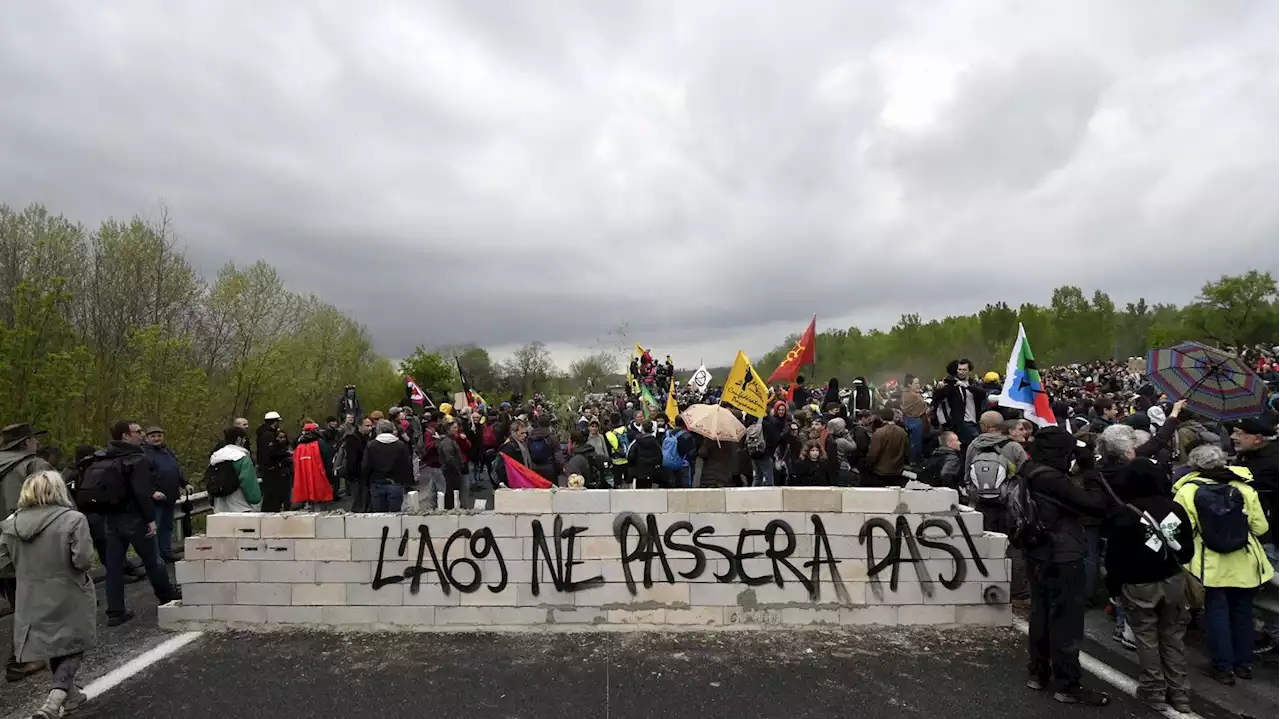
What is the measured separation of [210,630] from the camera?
641cm

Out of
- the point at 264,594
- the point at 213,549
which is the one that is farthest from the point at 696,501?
the point at 213,549

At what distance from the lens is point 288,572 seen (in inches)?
250

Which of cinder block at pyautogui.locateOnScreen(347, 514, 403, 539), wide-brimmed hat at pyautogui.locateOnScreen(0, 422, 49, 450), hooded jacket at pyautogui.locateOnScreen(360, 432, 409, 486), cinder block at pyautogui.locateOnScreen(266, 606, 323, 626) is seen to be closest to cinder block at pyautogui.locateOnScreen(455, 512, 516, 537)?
cinder block at pyautogui.locateOnScreen(347, 514, 403, 539)

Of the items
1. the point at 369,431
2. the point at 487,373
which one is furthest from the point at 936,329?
the point at 369,431

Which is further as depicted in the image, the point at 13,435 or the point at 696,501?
the point at 13,435

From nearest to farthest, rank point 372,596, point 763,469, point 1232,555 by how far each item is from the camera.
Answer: point 1232,555, point 372,596, point 763,469

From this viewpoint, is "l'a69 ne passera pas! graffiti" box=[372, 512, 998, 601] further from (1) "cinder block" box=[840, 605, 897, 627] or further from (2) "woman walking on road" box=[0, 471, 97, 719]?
(2) "woman walking on road" box=[0, 471, 97, 719]

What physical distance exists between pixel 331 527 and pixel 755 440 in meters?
6.09

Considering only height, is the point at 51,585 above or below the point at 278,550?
above

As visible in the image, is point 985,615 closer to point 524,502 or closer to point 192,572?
point 524,502

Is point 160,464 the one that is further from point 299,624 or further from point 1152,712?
point 1152,712

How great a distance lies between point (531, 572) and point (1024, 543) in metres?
4.00

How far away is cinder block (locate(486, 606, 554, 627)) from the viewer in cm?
624

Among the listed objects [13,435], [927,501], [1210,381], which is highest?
[1210,381]
